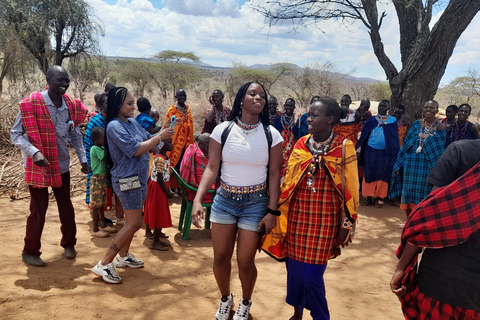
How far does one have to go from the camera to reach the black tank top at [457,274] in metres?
1.62

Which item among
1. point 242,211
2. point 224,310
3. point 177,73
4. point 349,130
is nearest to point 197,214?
point 242,211

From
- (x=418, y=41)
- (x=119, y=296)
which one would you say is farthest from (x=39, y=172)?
(x=418, y=41)

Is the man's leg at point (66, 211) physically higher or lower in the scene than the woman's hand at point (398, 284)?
lower

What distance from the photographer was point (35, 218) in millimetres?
3525

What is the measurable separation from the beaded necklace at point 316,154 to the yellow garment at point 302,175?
1.1 inches

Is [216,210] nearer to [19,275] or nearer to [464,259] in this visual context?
[464,259]

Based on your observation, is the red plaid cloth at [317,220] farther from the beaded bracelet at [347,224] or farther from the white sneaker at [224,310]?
the white sneaker at [224,310]

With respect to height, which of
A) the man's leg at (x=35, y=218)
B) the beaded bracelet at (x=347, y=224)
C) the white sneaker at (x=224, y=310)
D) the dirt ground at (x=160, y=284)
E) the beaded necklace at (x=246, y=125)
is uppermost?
the beaded necklace at (x=246, y=125)

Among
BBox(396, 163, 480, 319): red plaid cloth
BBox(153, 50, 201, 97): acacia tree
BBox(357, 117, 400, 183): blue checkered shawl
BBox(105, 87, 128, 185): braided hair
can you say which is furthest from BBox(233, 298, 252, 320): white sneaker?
BBox(153, 50, 201, 97): acacia tree

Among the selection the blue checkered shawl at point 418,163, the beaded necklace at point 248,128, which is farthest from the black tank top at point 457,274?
the blue checkered shawl at point 418,163

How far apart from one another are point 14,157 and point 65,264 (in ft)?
14.9

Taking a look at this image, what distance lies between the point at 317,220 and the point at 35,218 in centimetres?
267

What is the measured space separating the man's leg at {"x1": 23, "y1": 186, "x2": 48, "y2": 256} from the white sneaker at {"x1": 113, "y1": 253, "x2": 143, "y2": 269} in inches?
30.3

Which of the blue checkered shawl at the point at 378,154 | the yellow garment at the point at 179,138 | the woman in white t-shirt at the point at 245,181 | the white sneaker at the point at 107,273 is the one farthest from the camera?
the yellow garment at the point at 179,138
